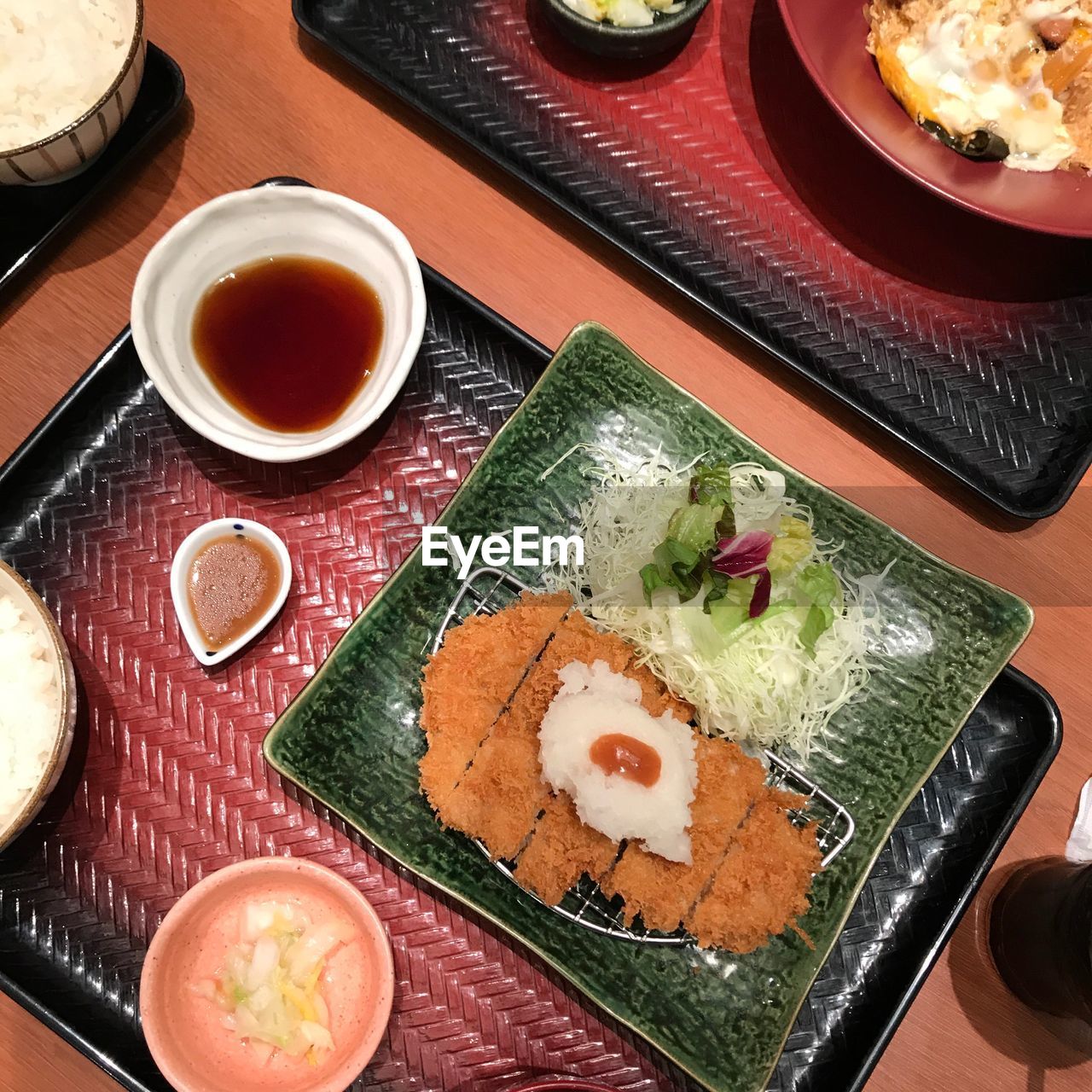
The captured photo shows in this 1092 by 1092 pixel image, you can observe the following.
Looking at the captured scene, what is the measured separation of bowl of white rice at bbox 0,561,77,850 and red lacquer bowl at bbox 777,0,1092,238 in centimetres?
210

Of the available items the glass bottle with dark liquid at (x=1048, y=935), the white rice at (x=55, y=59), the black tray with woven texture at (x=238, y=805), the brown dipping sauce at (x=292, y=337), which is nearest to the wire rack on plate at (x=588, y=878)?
the black tray with woven texture at (x=238, y=805)

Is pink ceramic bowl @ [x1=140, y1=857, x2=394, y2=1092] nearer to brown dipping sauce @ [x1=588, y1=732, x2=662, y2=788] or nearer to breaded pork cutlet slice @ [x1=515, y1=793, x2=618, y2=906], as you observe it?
breaded pork cutlet slice @ [x1=515, y1=793, x2=618, y2=906]

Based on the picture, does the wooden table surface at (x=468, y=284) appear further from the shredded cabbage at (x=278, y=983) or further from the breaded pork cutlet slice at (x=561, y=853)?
the shredded cabbage at (x=278, y=983)

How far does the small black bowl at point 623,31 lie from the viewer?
6.32ft

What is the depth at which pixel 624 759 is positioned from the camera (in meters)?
1.76

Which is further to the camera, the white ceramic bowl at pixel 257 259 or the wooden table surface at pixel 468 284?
the wooden table surface at pixel 468 284

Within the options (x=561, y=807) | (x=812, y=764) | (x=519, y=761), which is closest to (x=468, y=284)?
(x=519, y=761)

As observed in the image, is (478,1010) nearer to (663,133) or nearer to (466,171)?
(466,171)

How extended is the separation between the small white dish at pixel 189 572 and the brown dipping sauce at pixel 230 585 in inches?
0.5

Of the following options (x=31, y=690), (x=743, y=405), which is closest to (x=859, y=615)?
(x=743, y=405)

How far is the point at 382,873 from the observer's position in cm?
188

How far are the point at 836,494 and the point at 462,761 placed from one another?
1109 mm

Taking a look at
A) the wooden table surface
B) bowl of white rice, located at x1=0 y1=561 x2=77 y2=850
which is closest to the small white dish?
bowl of white rice, located at x1=0 y1=561 x2=77 y2=850

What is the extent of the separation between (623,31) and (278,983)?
7.67 feet
